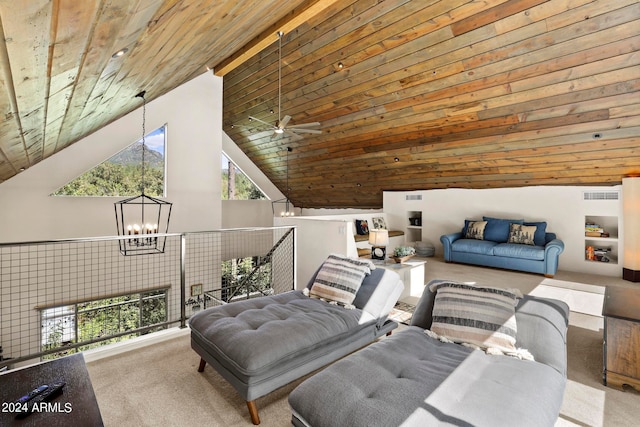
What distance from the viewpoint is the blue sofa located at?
533 centimetres

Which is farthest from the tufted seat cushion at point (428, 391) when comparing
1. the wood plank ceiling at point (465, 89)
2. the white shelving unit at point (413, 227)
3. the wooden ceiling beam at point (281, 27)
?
the white shelving unit at point (413, 227)

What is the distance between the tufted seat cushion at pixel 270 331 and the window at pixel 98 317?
10.3 ft

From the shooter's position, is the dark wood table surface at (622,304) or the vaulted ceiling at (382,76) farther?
the dark wood table surface at (622,304)

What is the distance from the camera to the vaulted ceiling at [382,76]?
166 centimetres

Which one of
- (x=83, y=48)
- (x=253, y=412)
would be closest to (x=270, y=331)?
(x=253, y=412)

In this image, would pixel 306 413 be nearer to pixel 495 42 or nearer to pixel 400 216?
pixel 495 42

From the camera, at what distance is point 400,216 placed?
7.80 m

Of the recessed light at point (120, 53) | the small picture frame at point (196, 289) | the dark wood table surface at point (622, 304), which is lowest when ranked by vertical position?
the small picture frame at point (196, 289)

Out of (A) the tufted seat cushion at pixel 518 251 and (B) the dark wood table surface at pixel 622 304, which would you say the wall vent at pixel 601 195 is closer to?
(A) the tufted seat cushion at pixel 518 251

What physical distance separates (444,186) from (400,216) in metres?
1.28

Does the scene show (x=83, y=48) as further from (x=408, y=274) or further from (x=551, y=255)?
(x=551, y=255)

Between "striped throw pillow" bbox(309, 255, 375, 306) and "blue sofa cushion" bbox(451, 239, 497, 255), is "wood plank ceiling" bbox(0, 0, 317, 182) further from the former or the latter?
"blue sofa cushion" bbox(451, 239, 497, 255)

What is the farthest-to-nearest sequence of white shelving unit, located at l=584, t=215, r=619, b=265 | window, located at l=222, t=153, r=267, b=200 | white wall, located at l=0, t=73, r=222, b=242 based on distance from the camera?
window, located at l=222, t=153, r=267, b=200, white shelving unit, located at l=584, t=215, r=619, b=265, white wall, located at l=0, t=73, r=222, b=242

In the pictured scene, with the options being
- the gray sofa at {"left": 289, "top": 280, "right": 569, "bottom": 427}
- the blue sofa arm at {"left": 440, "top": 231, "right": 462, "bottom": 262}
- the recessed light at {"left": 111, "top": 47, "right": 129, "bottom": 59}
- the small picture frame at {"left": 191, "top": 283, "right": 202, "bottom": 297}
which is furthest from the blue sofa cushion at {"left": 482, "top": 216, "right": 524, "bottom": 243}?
the recessed light at {"left": 111, "top": 47, "right": 129, "bottom": 59}
